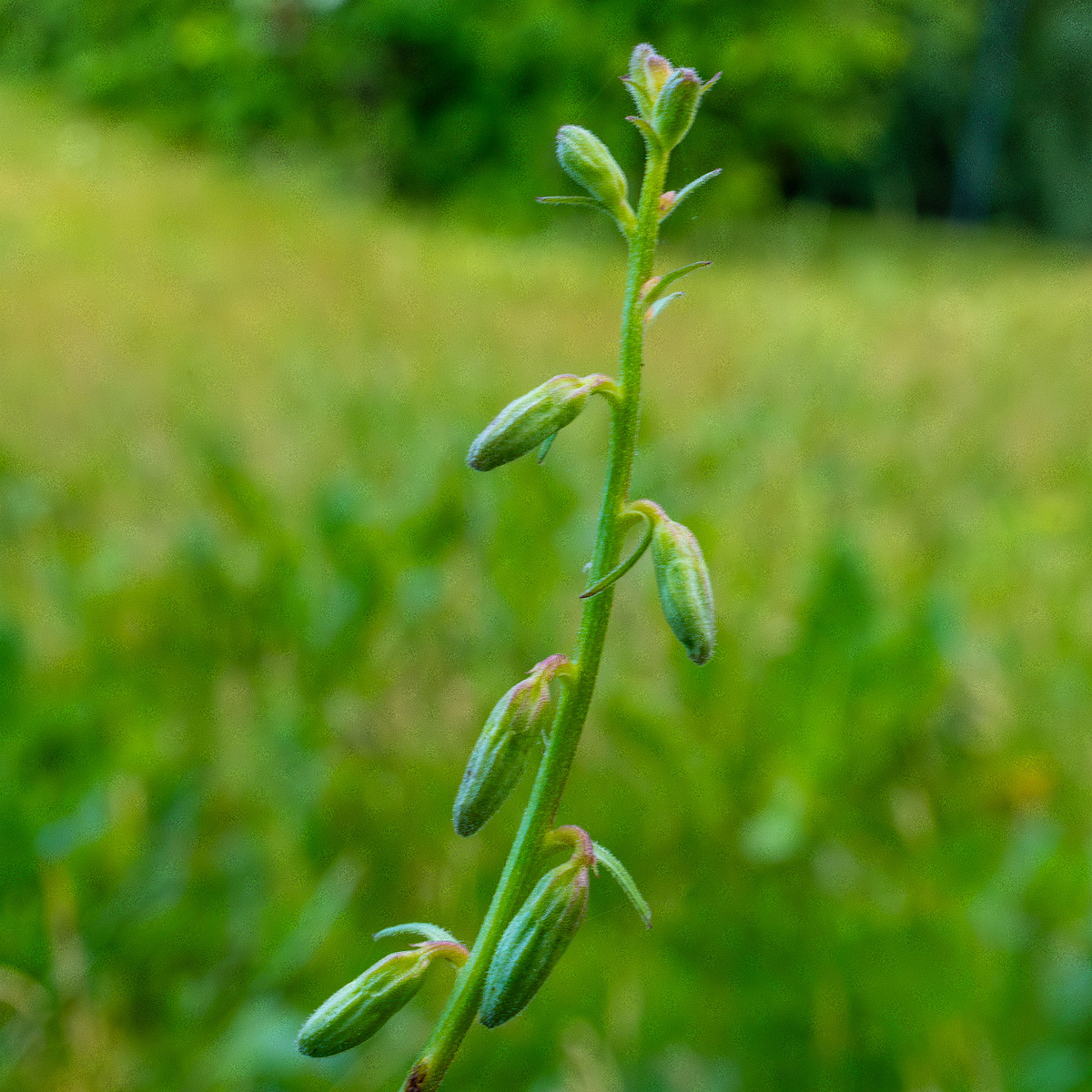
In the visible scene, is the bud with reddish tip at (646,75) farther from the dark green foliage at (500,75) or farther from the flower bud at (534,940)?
the flower bud at (534,940)

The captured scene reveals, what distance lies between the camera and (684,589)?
24 centimetres

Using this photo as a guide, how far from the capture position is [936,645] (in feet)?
3.75

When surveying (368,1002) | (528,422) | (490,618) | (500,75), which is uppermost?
(528,422)

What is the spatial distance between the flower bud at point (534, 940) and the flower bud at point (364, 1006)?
0.11 ft

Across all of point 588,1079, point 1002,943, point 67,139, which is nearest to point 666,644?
point 1002,943

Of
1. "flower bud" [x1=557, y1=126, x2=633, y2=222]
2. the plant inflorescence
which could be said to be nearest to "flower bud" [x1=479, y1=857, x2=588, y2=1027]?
the plant inflorescence

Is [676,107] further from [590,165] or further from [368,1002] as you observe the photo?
[368,1002]

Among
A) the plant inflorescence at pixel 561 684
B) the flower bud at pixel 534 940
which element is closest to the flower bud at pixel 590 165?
the plant inflorescence at pixel 561 684

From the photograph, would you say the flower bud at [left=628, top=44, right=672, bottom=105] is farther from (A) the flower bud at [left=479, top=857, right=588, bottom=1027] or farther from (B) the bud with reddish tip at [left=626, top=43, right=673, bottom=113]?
(A) the flower bud at [left=479, top=857, right=588, bottom=1027]

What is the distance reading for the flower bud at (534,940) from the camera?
21cm

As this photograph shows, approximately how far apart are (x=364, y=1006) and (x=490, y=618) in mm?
1054

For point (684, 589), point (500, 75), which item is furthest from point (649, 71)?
point (500, 75)

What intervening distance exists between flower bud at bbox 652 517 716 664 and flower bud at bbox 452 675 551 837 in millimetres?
29

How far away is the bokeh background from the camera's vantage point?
2.70 feet
